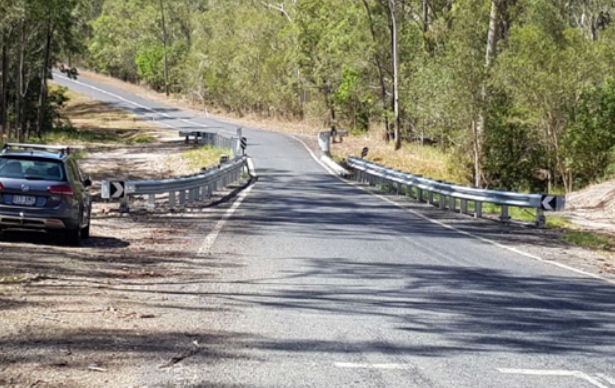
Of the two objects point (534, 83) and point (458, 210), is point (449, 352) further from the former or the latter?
point (534, 83)

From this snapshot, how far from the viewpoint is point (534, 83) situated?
125 ft

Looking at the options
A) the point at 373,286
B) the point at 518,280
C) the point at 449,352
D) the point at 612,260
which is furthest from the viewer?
the point at 612,260

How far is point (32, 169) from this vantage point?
1502 centimetres

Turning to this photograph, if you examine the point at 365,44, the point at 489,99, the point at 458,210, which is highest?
the point at 365,44

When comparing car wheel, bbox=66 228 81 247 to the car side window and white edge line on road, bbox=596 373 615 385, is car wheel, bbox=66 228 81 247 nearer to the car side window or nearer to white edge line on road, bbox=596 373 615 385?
the car side window

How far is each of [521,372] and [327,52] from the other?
6207cm

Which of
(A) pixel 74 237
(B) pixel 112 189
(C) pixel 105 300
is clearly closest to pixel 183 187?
(B) pixel 112 189

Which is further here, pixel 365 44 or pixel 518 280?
pixel 365 44

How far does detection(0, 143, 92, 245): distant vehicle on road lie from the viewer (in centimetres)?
1446

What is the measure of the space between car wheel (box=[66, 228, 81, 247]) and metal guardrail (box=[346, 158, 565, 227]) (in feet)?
32.2

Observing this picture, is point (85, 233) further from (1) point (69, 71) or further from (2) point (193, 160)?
(1) point (69, 71)

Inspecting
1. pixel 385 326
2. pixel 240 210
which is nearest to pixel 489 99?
pixel 240 210

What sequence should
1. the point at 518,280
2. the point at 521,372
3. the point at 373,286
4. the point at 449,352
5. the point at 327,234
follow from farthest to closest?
1. the point at 327,234
2. the point at 518,280
3. the point at 373,286
4. the point at 449,352
5. the point at 521,372

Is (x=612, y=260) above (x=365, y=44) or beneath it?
beneath
